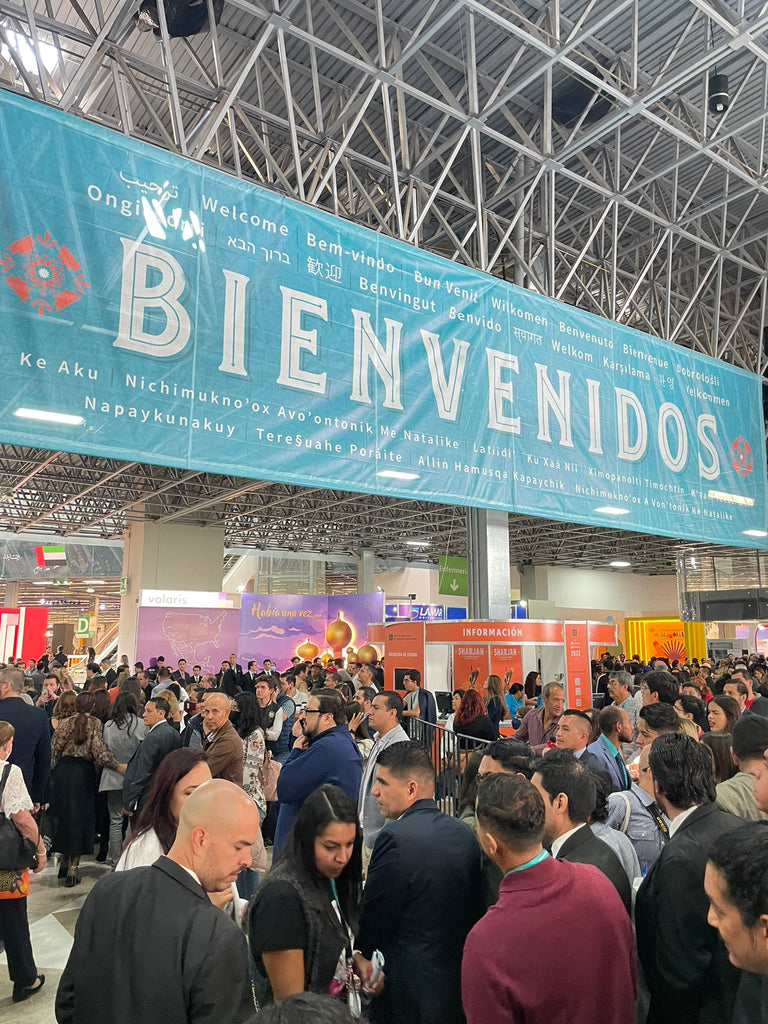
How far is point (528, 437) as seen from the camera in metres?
7.11

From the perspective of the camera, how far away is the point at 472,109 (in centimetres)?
689

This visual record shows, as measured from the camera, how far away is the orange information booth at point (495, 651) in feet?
30.0

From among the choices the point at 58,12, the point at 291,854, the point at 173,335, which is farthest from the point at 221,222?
the point at 291,854

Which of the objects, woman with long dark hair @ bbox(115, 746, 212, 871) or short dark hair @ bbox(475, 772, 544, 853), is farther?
woman with long dark hair @ bbox(115, 746, 212, 871)

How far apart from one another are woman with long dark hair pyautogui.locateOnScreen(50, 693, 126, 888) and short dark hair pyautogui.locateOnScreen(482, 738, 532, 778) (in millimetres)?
3290

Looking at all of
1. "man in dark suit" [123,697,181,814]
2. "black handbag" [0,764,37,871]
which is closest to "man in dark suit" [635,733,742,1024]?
"black handbag" [0,764,37,871]

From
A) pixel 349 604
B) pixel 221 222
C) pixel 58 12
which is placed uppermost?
pixel 58 12

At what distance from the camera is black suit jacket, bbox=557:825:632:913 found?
1.84m

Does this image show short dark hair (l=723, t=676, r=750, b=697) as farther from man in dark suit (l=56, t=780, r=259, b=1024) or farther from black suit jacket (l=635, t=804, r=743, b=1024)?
man in dark suit (l=56, t=780, r=259, b=1024)

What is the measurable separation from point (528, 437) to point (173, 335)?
11.7 ft

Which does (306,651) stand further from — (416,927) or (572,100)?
(416,927)

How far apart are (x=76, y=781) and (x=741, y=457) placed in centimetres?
804

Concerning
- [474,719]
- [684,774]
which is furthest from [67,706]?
[684,774]

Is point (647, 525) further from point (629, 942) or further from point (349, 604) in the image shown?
point (349, 604)
